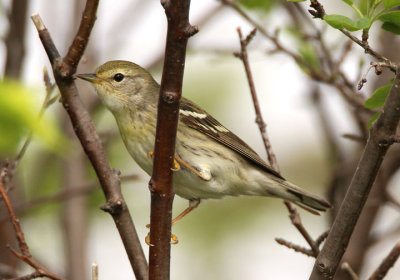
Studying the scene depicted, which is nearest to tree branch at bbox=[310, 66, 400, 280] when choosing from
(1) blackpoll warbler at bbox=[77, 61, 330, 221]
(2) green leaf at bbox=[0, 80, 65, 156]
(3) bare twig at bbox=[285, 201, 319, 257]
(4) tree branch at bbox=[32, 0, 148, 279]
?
(3) bare twig at bbox=[285, 201, 319, 257]

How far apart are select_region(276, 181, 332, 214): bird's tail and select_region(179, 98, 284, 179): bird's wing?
0.15m

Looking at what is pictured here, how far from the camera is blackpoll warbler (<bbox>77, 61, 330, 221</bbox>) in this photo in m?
4.14

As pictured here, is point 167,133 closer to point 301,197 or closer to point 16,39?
point 301,197

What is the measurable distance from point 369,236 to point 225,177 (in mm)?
1435

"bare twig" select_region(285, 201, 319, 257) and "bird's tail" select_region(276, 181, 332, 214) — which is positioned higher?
"bird's tail" select_region(276, 181, 332, 214)

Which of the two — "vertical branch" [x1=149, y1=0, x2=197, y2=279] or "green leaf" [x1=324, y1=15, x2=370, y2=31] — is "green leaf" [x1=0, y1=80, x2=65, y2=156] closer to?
"vertical branch" [x1=149, y1=0, x2=197, y2=279]

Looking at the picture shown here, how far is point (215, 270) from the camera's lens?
692 cm

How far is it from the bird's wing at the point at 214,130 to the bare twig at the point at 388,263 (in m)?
1.67

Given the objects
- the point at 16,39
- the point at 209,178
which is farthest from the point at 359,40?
the point at 16,39

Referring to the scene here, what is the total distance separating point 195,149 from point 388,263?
1.81 meters

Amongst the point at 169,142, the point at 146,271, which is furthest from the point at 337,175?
the point at 169,142

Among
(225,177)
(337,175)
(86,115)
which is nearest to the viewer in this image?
(86,115)

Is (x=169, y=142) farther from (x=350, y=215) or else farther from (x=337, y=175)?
(x=337, y=175)

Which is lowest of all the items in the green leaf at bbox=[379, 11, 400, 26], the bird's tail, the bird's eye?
the green leaf at bbox=[379, 11, 400, 26]
